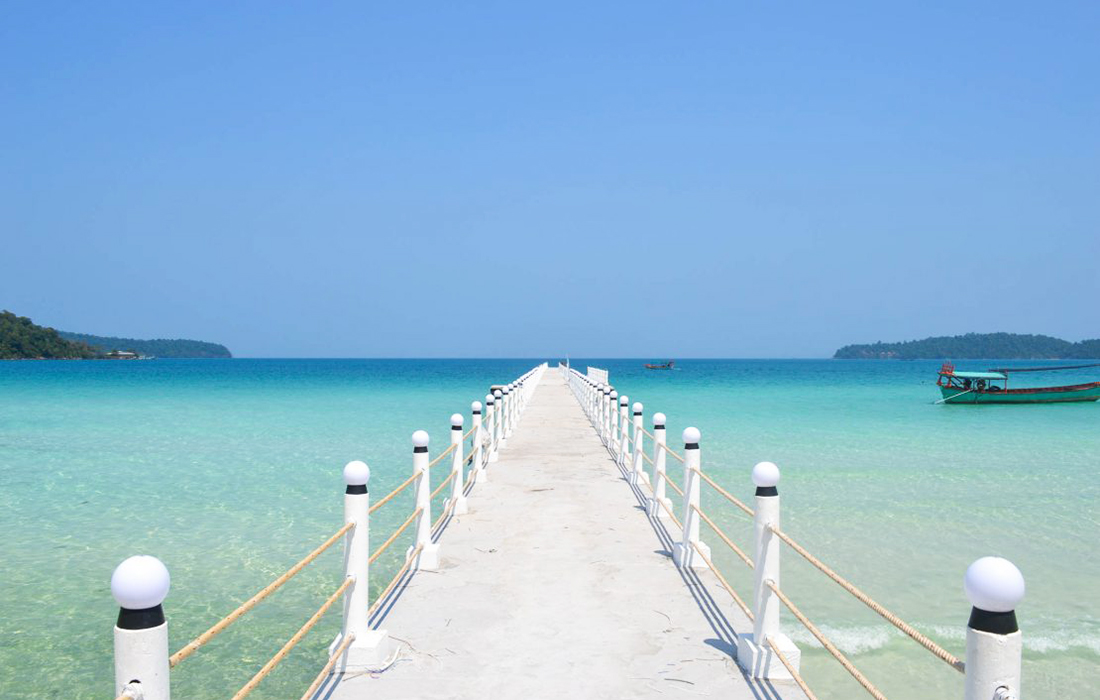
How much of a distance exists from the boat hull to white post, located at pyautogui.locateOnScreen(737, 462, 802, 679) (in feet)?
145

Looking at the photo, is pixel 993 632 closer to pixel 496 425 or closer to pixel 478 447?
pixel 478 447

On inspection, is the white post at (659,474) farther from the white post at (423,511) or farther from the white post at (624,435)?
the white post at (624,435)

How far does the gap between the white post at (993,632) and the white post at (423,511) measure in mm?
5308

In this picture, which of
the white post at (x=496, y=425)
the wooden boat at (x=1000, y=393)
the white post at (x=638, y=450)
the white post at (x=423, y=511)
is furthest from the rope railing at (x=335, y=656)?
the wooden boat at (x=1000, y=393)

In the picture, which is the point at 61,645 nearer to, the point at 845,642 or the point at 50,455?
the point at 845,642

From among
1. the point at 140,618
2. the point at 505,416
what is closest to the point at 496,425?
the point at 505,416

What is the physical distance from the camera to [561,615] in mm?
5938

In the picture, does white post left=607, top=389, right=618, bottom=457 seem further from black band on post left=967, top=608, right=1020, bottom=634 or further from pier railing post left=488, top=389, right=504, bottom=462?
black band on post left=967, top=608, right=1020, bottom=634

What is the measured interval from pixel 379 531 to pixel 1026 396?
1702 inches

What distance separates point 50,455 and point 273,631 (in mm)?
18140

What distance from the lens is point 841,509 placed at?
13766mm

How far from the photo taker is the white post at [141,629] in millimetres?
2520

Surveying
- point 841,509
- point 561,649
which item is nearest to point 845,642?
point 561,649

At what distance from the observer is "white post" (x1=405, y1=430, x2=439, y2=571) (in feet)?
23.9
